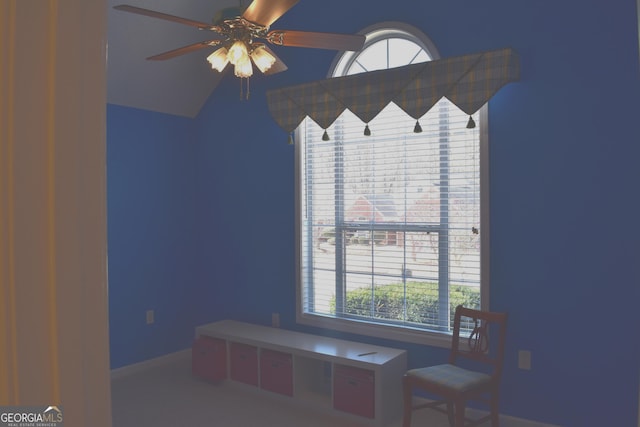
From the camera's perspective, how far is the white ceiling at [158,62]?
3568mm

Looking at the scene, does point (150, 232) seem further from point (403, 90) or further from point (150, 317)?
point (403, 90)

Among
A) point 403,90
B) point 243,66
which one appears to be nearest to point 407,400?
point 403,90

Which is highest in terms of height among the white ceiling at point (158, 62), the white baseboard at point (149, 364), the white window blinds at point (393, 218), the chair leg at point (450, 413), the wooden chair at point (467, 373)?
the white ceiling at point (158, 62)

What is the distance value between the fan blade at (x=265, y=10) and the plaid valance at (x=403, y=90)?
133 cm

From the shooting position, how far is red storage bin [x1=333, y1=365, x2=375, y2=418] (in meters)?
3.11

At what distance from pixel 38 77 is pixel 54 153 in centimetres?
6

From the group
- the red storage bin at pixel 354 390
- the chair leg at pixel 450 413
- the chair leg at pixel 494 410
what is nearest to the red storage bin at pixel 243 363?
the red storage bin at pixel 354 390

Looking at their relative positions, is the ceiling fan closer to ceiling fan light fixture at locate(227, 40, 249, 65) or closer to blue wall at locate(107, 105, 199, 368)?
ceiling fan light fixture at locate(227, 40, 249, 65)

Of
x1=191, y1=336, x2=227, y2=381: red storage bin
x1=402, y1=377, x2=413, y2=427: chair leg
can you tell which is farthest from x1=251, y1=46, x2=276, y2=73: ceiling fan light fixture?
x1=191, y1=336, x2=227, y2=381: red storage bin

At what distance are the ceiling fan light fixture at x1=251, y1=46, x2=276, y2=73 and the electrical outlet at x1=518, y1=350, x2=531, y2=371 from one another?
2.29 m

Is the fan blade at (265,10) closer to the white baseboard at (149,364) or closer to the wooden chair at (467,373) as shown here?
the wooden chair at (467,373)

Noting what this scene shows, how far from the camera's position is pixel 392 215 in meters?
3.53

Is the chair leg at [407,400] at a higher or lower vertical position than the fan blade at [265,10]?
lower

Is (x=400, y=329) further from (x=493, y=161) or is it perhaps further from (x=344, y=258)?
(x=493, y=161)
